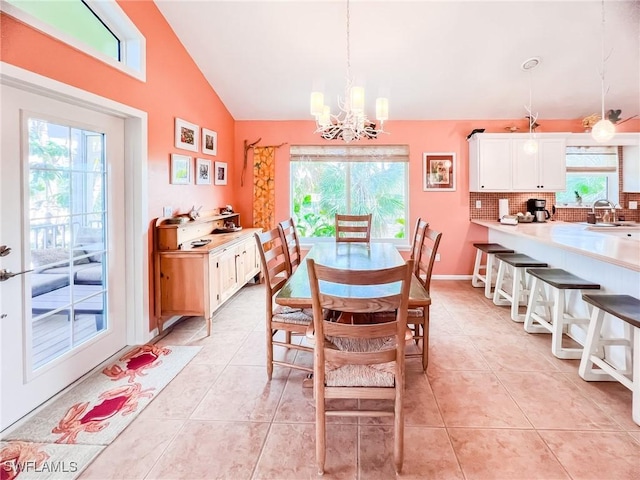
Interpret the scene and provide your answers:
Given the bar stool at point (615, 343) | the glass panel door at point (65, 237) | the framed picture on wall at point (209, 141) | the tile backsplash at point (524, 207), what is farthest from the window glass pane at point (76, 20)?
the tile backsplash at point (524, 207)

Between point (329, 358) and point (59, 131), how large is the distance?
7.53 feet

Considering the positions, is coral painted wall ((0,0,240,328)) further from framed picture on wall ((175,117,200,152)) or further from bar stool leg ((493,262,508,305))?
bar stool leg ((493,262,508,305))

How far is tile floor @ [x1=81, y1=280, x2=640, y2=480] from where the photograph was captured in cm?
165

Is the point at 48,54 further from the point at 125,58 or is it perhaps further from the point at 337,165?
the point at 337,165

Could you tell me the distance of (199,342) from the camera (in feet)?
10.3

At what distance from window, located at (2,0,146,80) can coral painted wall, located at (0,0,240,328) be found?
0.05 meters

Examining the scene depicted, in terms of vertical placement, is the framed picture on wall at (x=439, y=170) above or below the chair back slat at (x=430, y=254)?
above

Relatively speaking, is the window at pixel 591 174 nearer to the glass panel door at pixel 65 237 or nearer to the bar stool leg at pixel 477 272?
the bar stool leg at pixel 477 272

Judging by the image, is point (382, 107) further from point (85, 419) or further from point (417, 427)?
point (85, 419)

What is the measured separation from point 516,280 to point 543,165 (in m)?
2.15

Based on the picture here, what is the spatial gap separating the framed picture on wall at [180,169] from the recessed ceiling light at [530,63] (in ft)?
13.3

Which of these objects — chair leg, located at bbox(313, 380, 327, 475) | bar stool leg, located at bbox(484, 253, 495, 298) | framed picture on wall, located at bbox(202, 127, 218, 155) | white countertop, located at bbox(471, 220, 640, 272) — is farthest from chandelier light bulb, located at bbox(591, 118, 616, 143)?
framed picture on wall, located at bbox(202, 127, 218, 155)

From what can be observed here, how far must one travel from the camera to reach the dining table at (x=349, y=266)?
74.6 inches

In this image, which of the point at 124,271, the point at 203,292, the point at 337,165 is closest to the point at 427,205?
the point at 337,165
